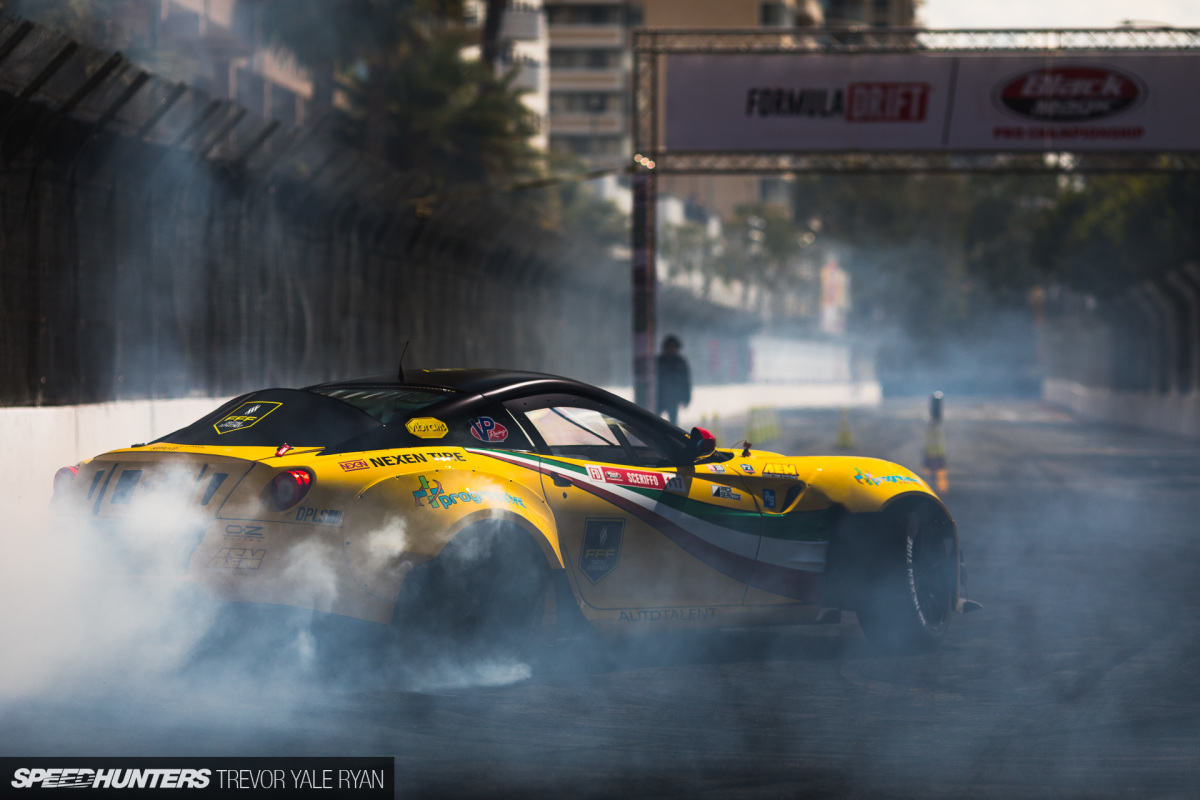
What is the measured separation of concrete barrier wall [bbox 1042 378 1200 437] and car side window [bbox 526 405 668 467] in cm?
3187

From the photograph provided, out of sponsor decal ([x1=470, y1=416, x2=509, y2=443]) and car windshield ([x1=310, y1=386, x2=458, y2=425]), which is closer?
car windshield ([x1=310, y1=386, x2=458, y2=425])

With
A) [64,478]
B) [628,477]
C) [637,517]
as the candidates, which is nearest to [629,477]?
[628,477]

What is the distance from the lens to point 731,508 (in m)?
6.97

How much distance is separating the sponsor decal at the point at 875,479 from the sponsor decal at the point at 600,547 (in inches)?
55.1

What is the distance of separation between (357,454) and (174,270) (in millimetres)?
8939

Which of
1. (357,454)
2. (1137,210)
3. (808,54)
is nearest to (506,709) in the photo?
(357,454)

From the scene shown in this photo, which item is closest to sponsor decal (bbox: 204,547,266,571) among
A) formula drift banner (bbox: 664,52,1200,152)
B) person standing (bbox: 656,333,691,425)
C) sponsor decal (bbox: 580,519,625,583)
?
sponsor decal (bbox: 580,519,625,583)

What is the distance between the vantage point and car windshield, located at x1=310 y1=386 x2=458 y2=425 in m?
6.26

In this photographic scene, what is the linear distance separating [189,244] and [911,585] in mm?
9168

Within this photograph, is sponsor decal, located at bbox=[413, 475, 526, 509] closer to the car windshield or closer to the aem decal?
the car windshield

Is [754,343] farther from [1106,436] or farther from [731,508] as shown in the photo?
[731,508]

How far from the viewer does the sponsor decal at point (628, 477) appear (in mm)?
6571

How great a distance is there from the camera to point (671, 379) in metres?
23.0

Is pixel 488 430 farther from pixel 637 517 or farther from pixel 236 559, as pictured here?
pixel 236 559
